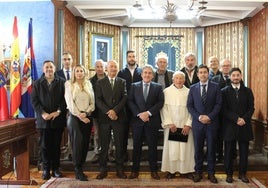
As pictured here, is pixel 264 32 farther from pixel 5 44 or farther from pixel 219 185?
pixel 5 44

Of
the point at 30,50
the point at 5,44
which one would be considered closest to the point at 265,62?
the point at 30,50

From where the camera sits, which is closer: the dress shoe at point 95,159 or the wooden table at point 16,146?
the wooden table at point 16,146

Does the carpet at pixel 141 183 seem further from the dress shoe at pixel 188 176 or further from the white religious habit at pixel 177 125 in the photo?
the white religious habit at pixel 177 125

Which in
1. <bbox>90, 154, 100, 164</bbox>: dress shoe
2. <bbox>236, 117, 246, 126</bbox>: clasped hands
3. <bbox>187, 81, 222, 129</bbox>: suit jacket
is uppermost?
<bbox>187, 81, 222, 129</bbox>: suit jacket

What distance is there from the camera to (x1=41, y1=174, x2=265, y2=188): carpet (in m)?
4.19

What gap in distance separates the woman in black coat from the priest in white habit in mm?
1408

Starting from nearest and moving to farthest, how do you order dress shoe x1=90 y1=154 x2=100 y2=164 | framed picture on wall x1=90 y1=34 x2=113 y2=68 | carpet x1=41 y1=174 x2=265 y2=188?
carpet x1=41 y1=174 x2=265 y2=188 < dress shoe x1=90 y1=154 x2=100 y2=164 < framed picture on wall x1=90 y1=34 x2=113 y2=68

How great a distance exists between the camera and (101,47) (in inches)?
307

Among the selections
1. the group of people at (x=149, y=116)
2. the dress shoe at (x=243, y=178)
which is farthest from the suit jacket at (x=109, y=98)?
the dress shoe at (x=243, y=178)

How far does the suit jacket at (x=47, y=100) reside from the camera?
4402 millimetres

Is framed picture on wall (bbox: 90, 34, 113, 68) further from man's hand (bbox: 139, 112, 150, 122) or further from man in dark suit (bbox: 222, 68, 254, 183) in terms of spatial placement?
man in dark suit (bbox: 222, 68, 254, 183)

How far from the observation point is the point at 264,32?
604 centimetres

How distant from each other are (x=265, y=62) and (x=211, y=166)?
255 cm

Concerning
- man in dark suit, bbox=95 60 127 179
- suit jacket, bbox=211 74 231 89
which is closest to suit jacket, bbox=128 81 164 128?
man in dark suit, bbox=95 60 127 179
